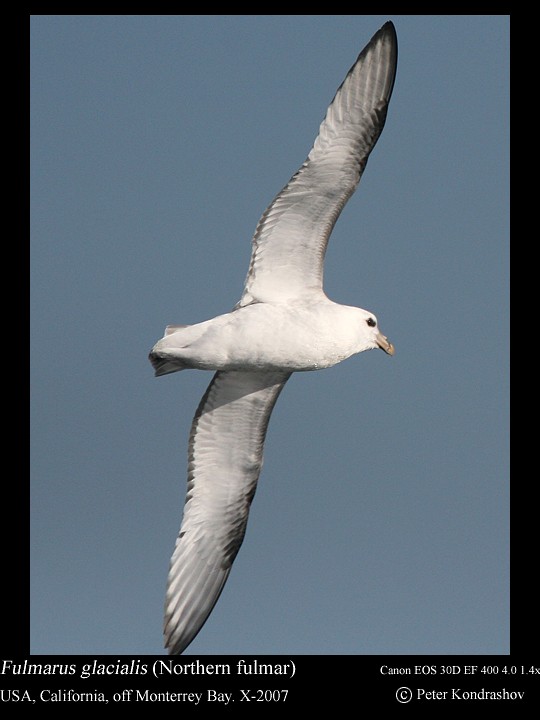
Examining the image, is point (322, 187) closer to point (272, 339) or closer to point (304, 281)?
point (304, 281)

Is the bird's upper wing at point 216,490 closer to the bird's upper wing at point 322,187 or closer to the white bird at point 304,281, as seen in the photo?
the white bird at point 304,281

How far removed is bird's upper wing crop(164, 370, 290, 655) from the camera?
16.3 meters

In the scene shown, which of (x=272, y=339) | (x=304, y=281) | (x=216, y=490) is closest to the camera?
(x=272, y=339)

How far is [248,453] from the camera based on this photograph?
55.0 feet

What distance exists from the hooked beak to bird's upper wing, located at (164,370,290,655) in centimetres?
153

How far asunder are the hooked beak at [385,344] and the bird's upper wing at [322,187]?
3.29 ft

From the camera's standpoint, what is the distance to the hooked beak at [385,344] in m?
15.4

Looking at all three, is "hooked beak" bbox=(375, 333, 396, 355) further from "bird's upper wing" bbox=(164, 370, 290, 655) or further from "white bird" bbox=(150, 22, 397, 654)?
"bird's upper wing" bbox=(164, 370, 290, 655)

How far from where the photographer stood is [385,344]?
610 inches

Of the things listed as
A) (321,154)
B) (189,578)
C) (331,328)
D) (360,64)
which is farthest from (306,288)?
(189,578)

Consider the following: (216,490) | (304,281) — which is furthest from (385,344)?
(216,490)

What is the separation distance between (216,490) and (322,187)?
15.1 feet

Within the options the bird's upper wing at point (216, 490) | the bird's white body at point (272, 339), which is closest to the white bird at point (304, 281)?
the bird's white body at point (272, 339)

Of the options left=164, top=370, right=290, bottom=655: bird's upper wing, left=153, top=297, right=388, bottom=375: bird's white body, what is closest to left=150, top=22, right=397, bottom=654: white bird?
left=153, top=297, right=388, bottom=375: bird's white body
